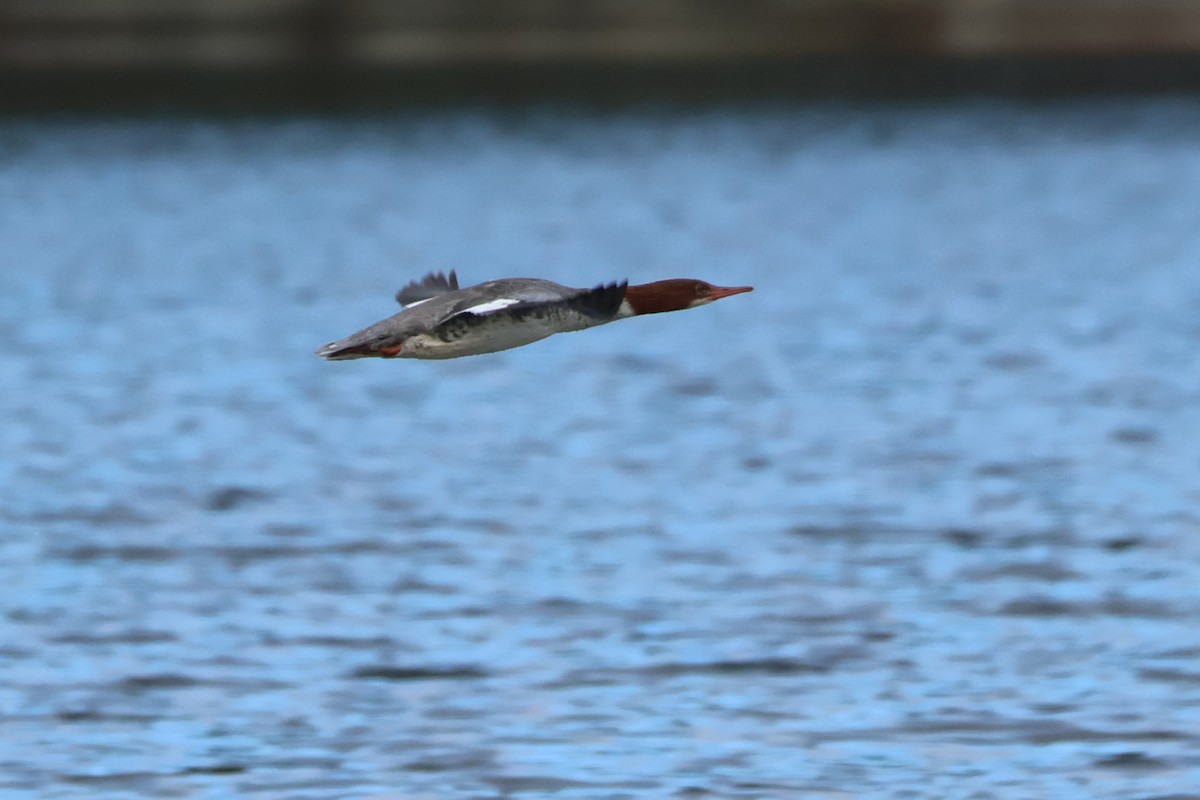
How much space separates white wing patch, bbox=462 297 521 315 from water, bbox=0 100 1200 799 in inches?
139

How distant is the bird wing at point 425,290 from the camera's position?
1059 cm

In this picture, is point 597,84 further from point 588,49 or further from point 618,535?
point 618,535

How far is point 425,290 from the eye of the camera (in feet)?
35.2

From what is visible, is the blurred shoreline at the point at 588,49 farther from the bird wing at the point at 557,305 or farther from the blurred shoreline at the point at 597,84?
the bird wing at the point at 557,305

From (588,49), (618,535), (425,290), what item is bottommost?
(618,535)

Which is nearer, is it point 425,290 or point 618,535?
point 425,290

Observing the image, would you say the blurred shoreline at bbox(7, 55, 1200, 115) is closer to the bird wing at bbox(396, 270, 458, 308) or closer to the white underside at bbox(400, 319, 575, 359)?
the bird wing at bbox(396, 270, 458, 308)

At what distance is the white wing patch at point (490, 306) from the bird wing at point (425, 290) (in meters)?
1.03

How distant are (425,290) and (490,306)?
1352 millimetres

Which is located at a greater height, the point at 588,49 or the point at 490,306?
the point at 588,49

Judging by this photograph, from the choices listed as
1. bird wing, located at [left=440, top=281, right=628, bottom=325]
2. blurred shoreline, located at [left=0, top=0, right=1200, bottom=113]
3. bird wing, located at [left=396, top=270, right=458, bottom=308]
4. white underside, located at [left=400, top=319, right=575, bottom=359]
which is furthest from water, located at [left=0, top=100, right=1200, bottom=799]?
blurred shoreline, located at [left=0, top=0, right=1200, bottom=113]

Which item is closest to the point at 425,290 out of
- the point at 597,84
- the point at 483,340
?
the point at 483,340

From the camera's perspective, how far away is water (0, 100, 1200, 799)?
12.9m

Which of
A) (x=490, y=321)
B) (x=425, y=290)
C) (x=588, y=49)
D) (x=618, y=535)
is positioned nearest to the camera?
(x=490, y=321)
